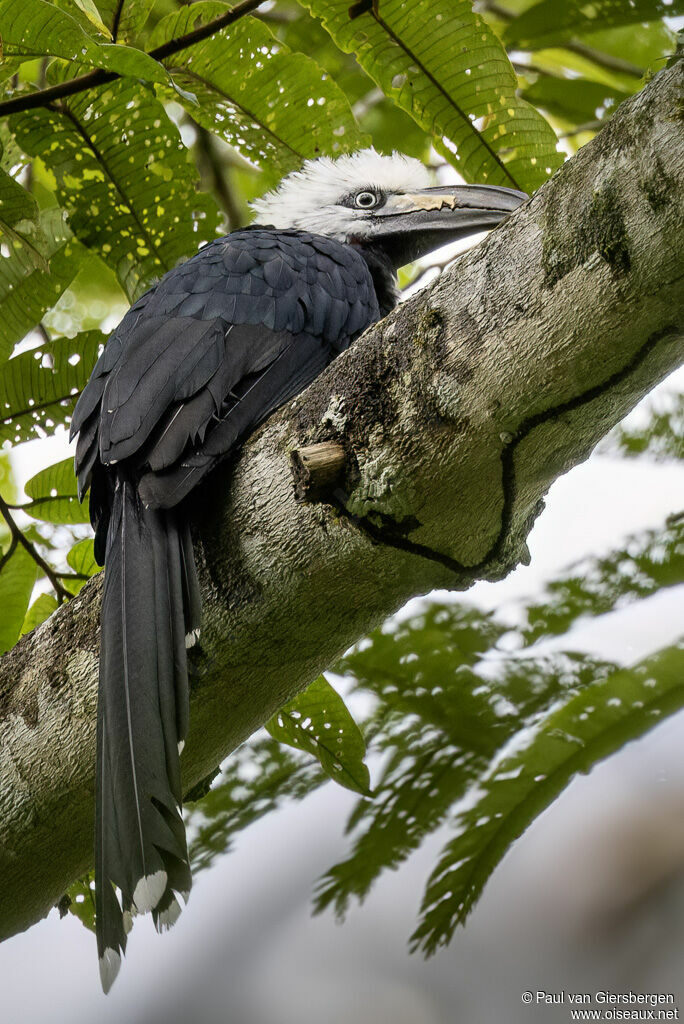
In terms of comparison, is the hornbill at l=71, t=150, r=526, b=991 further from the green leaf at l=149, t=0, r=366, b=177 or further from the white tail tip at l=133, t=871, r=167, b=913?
the green leaf at l=149, t=0, r=366, b=177

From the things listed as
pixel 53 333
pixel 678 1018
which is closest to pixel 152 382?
pixel 678 1018

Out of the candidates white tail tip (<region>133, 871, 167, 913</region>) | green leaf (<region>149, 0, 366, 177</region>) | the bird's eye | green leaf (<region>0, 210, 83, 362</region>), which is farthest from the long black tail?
the bird's eye

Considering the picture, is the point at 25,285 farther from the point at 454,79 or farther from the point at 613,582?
the point at 613,582

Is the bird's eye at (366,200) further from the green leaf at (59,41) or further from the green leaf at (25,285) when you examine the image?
the green leaf at (59,41)

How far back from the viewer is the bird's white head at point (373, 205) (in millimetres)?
3455

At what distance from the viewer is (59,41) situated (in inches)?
81.8

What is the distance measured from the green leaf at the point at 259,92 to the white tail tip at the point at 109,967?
82.0 inches

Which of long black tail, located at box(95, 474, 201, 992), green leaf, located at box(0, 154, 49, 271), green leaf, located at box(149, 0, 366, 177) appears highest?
green leaf, located at box(149, 0, 366, 177)

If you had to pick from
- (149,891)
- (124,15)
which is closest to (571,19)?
(124,15)

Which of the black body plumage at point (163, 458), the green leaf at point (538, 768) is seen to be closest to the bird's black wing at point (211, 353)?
the black body plumage at point (163, 458)

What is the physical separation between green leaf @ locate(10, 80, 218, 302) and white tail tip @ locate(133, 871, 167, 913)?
192cm

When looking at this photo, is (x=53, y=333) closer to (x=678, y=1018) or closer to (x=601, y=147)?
(x=601, y=147)

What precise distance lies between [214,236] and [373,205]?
880 millimetres

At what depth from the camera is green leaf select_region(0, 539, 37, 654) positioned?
270 centimetres
